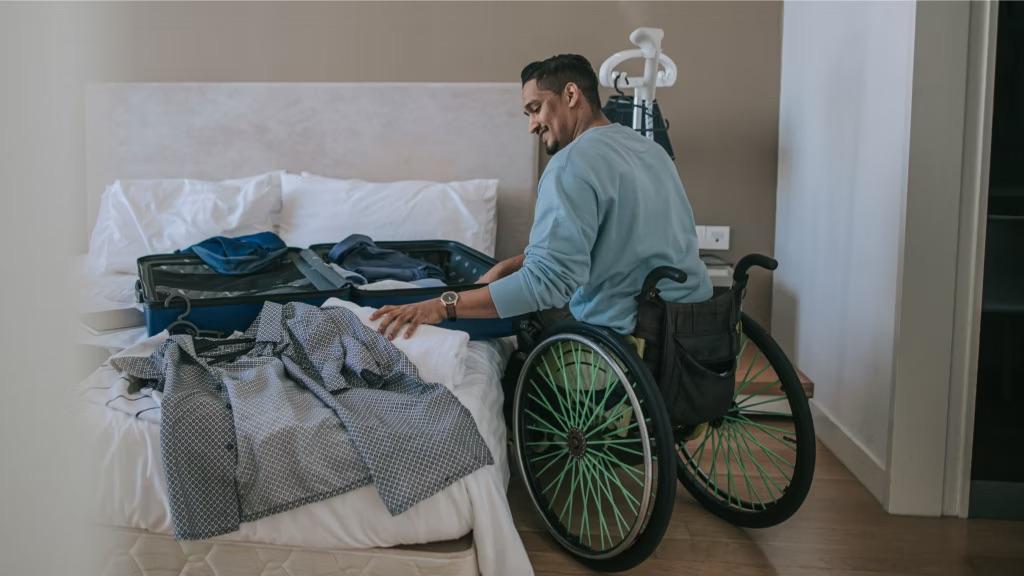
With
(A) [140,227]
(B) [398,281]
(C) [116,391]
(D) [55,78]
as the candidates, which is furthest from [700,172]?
(D) [55,78]

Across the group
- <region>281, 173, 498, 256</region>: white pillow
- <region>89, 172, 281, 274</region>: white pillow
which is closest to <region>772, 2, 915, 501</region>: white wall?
<region>281, 173, 498, 256</region>: white pillow

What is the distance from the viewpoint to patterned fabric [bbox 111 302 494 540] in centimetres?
144

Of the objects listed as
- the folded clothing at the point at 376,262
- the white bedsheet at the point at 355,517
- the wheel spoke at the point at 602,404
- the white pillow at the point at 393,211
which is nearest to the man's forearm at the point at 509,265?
the folded clothing at the point at 376,262

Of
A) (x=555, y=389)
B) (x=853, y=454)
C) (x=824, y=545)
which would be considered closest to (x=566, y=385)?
(x=555, y=389)

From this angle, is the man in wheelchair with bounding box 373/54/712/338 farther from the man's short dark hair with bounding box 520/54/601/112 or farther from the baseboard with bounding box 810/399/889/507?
the baseboard with bounding box 810/399/889/507

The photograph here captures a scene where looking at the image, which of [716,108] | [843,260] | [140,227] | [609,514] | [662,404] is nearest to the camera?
[662,404]

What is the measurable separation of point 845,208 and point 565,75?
112 centimetres

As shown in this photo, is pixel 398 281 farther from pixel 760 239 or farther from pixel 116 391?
pixel 760 239

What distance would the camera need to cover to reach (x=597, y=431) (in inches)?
72.7

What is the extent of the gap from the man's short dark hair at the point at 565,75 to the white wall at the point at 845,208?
0.81 metres

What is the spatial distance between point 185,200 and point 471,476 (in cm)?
204

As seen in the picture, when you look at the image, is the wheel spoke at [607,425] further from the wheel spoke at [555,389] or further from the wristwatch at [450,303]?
the wristwatch at [450,303]

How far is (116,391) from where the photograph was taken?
166 centimetres

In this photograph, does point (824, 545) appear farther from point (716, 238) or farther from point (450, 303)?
point (716, 238)
